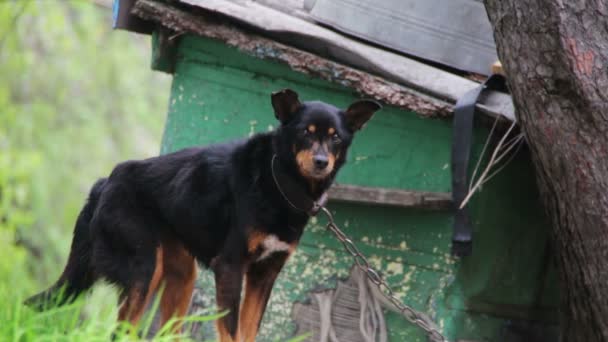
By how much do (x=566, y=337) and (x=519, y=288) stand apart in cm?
65

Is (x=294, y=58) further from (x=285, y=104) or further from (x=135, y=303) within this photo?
(x=135, y=303)

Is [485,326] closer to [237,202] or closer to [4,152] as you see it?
[237,202]

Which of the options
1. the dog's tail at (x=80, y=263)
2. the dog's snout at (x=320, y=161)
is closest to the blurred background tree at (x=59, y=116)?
the dog's tail at (x=80, y=263)

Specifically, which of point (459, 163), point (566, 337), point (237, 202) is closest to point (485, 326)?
point (566, 337)

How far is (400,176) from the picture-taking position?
5.71m

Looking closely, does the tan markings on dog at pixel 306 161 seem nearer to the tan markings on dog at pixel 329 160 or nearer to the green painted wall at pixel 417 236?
the tan markings on dog at pixel 329 160

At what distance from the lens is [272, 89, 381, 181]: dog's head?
14.8 ft

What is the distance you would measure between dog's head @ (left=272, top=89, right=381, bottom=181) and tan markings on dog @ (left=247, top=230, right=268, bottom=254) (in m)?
0.40

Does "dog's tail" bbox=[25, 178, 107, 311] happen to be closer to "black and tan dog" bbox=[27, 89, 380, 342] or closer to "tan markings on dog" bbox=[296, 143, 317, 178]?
"black and tan dog" bbox=[27, 89, 380, 342]

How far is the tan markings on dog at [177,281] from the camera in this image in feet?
16.5

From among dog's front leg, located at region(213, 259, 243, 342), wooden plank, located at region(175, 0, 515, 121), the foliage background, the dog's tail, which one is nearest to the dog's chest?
dog's front leg, located at region(213, 259, 243, 342)

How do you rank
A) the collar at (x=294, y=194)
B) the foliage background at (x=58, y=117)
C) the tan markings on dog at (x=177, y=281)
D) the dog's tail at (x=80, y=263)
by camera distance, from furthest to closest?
the foliage background at (x=58, y=117) → the tan markings on dog at (x=177, y=281) → the dog's tail at (x=80, y=263) → the collar at (x=294, y=194)

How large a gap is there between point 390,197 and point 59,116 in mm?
7773

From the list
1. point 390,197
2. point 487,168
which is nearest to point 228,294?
point 390,197
